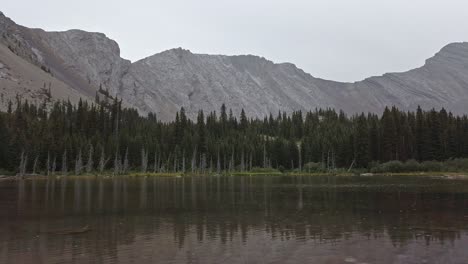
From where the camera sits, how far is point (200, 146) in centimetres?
18250

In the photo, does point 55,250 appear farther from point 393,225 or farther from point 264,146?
point 264,146

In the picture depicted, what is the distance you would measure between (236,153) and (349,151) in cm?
4813

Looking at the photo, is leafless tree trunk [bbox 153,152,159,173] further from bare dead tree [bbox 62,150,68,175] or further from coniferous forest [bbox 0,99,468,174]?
bare dead tree [bbox 62,150,68,175]

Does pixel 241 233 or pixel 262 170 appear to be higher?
pixel 262 170

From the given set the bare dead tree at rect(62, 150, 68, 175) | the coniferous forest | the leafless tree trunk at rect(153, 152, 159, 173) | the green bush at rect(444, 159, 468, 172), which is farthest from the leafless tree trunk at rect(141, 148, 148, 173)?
the green bush at rect(444, 159, 468, 172)

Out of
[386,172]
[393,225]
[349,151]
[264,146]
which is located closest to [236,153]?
[264,146]

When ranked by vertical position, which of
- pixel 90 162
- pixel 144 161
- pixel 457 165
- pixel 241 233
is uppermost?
pixel 144 161

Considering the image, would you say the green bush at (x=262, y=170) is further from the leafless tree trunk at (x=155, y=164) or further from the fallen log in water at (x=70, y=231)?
the fallen log in water at (x=70, y=231)

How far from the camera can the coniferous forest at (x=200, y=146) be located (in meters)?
143

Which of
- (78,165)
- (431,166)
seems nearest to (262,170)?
(431,166)

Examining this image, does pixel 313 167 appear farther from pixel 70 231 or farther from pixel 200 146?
pixel 70 231

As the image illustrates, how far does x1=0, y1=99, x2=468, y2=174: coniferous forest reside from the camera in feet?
469

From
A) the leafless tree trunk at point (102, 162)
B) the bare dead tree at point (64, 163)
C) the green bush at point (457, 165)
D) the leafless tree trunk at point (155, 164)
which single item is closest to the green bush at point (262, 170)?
the leafless tree trunk at point (155, 164)

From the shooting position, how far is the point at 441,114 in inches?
6161
